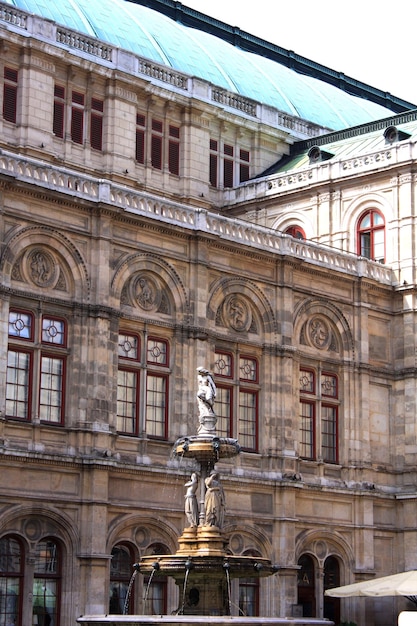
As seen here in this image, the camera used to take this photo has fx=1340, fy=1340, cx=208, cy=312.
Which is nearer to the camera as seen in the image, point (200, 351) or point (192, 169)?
point (200, 351)

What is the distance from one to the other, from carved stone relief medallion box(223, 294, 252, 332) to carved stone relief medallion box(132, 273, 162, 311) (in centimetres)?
312

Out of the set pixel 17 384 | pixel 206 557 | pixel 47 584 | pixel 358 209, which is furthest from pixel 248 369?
pixel 206 557

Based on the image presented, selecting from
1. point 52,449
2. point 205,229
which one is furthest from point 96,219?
point 52,449

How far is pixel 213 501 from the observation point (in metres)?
33.4

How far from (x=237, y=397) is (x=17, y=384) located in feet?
29.9

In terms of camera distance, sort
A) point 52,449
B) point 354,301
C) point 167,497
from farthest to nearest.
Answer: point 354,301, point 167,497, point 52,449

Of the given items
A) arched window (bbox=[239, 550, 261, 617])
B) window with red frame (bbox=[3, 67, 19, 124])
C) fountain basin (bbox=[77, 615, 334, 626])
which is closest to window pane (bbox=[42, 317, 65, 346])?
arched window (bbox=[239, 550, 261, 617])

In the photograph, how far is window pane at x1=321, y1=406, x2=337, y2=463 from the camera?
4903 cm

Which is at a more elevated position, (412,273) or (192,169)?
(192,169)

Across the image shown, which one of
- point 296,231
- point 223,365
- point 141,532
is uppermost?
point 296,231

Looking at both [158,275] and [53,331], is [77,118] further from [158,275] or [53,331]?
[53,331]

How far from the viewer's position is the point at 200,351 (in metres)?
44.8

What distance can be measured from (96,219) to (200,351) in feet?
19.2

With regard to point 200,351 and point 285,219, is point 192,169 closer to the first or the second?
point 285,219
